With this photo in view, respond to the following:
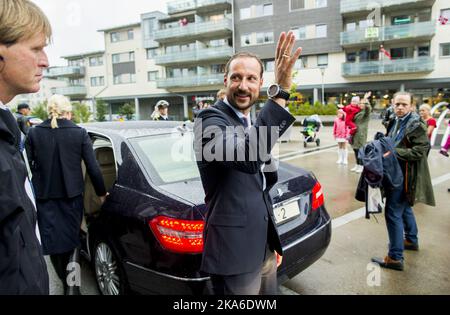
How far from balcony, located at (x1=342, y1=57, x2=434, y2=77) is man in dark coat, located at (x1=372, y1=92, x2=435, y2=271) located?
29854mm

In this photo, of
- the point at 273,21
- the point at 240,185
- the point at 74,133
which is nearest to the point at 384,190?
the point at 240,185

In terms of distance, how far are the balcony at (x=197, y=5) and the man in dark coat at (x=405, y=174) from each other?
36.9 meters

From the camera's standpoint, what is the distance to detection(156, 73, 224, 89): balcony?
125ft

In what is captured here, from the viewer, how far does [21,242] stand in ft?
3.47

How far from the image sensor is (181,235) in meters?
2.33

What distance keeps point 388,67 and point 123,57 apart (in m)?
33.2

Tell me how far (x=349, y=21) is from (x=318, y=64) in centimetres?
478

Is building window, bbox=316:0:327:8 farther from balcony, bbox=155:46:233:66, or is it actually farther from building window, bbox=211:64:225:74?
building window, bbox=211:64:225:74

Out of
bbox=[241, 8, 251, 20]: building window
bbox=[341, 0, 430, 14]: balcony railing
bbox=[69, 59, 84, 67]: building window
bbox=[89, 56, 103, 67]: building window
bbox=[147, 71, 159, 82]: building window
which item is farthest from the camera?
bbox=[69, 59, 84, 67]: building window

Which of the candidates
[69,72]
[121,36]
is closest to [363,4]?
[121,36]

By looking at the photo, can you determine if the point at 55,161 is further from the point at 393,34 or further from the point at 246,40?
the point at 246,40

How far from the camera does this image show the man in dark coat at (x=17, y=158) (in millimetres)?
1003

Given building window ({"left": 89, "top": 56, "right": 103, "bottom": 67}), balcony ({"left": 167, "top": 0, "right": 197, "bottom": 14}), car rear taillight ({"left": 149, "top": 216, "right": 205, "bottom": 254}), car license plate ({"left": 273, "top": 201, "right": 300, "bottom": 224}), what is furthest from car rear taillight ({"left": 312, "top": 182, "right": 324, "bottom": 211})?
building window ({"left": 89, "top": 56, "right": 103, "bottom": 67})

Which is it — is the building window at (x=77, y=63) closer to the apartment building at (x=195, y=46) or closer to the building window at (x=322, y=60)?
the apartment building at (x=195, y=46)
